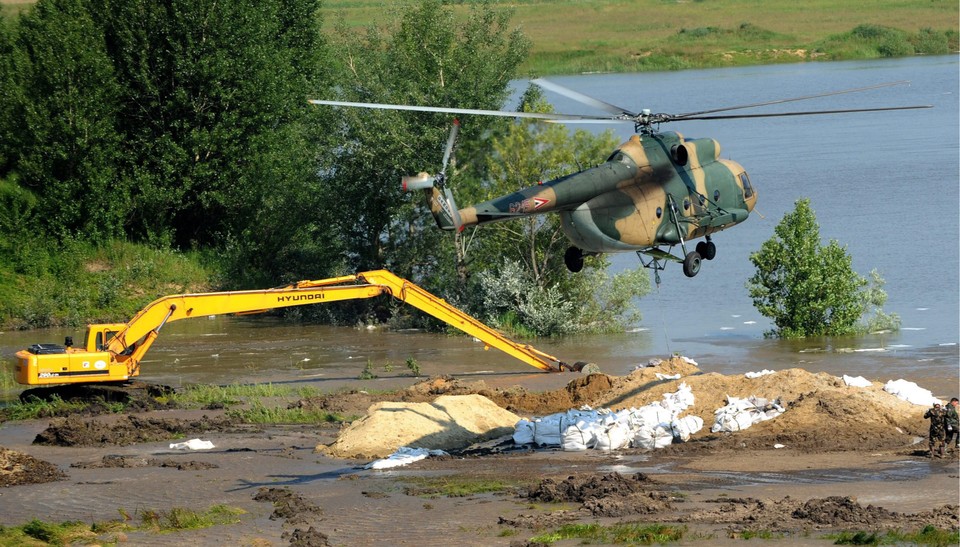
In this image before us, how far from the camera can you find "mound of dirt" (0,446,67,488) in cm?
2202

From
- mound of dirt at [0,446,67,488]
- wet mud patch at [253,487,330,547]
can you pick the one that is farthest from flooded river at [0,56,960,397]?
wet mud patch at [253,487,330,547]

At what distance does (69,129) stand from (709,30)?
6336cm

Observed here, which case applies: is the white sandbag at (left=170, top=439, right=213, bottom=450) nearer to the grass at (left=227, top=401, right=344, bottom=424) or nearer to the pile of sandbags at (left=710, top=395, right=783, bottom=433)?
the grass at (left=227, top=401, right=344, bottom=424)

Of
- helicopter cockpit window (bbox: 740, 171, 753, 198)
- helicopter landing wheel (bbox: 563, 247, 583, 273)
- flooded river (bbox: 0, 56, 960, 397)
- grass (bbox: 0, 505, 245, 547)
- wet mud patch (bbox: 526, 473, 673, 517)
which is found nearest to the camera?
grass (bbox: 0, 505, 245, 547)

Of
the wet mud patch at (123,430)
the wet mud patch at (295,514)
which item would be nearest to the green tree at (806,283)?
the wet mud patch at (123,430)

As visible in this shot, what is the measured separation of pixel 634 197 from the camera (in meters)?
23.0

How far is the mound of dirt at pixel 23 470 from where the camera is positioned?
2202cm

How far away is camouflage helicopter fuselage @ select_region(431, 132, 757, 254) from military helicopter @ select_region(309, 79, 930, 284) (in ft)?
0.05

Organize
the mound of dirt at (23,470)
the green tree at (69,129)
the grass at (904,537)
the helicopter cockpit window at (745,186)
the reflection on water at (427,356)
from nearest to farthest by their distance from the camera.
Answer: the grass at (904,537) < the mound of dirt at (23,470) < the helicopter cockpit window at (745,186) < the reflection on water at (427,356) < the green tree at (69,129)

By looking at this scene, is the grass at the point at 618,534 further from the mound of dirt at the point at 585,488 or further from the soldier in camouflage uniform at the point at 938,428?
the soldier in camouflage uniform at the point at 938,428

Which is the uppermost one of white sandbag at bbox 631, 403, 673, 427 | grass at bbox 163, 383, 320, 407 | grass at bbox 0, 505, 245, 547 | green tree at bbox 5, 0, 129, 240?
green tree at bbox 5, 0, 129, 240

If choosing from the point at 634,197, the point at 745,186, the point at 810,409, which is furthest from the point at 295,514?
the point at 745,186

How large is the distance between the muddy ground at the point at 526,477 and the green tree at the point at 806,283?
8.70m

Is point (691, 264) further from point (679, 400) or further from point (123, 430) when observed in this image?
point (123, 430)
